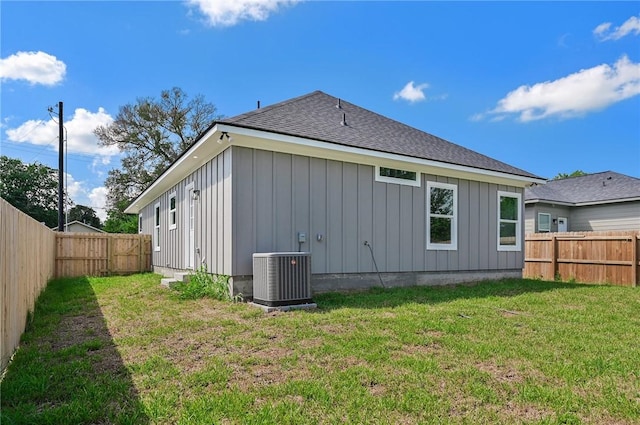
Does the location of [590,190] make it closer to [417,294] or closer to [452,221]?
[452,221]

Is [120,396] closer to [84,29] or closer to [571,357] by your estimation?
[571,357]

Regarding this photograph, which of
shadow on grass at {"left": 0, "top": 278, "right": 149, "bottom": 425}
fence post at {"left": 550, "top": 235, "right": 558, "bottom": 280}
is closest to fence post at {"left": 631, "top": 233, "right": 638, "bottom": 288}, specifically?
fence post at {"left": 550, "top": 235, "right": 558, "bottom": 280}

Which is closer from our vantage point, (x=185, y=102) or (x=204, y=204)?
(x=204, y=204)

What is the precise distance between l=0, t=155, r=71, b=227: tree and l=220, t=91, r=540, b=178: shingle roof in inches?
1656

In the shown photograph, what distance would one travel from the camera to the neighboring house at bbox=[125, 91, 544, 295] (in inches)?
266

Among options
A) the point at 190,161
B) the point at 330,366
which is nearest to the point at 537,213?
the point at 190,161

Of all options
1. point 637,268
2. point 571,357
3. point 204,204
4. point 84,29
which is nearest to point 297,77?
point 84,29

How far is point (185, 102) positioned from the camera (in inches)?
1047

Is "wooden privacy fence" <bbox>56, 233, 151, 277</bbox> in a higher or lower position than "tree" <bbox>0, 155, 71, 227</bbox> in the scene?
lower

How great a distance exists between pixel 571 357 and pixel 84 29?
40.4 feet

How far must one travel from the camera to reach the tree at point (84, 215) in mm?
52656

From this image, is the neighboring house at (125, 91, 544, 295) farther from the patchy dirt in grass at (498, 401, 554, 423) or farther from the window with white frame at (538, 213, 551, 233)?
the window with white frame at (538, 213, 551, 233)

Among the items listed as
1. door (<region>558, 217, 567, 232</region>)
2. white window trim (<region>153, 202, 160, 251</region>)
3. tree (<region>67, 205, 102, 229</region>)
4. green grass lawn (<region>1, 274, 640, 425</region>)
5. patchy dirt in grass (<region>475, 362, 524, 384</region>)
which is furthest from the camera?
tree (<region>67, 205, 102, 229</region>)

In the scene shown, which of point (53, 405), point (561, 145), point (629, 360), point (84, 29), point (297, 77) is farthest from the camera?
point (561, 145)
